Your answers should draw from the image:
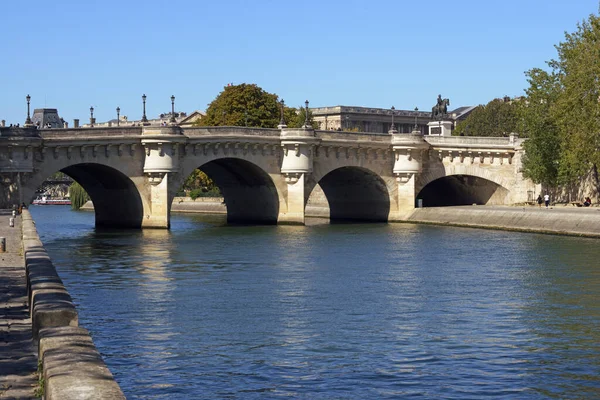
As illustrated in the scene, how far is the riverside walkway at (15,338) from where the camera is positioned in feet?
49.3

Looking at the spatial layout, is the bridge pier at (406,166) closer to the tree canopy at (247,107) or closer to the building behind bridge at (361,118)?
the tree canopy at (247,107)

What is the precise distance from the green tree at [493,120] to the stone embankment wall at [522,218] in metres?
62.3

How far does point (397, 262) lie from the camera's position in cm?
4731

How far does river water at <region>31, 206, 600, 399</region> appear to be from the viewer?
22.0 meters

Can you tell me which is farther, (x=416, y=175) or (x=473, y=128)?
(x=473, y=128)

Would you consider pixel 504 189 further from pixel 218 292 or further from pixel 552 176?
pixel 218 292

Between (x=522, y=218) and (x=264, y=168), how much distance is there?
18.5 m

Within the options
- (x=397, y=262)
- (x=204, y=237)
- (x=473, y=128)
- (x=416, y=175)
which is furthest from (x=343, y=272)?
(x=473, y=128)

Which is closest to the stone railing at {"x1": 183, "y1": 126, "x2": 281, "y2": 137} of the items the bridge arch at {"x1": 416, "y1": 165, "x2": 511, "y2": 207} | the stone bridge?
the stone bridge

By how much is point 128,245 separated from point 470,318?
1198 inches

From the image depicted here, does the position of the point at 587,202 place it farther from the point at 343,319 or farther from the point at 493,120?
the point at 493,120

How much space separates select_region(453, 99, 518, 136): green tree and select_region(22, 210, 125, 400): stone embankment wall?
123643 mm

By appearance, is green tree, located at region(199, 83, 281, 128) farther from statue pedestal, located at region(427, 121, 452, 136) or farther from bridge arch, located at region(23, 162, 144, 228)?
bridge arch, located at region(23, 162, 144, 228)

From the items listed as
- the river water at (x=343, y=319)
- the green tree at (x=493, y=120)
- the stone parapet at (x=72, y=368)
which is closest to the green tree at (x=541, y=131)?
the river water at (x=343, y=319)
